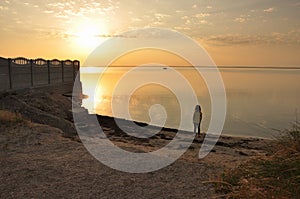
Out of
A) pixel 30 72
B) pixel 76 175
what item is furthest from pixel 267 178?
pixel 30 72

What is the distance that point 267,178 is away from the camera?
474cm

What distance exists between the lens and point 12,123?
1052 cm

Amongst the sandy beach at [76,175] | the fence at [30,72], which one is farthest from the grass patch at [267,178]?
the fence at [30,72]

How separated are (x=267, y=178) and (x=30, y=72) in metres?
19.9

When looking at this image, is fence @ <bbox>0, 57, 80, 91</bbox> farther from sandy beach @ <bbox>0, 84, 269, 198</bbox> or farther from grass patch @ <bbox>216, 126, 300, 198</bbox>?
grass patch @ <bbox>216, 126, 300, 198</bbox>

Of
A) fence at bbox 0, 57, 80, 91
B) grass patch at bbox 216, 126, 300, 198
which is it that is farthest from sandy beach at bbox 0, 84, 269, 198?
fence at bbox 0, 57, 80, 91

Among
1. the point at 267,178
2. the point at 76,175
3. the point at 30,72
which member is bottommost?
the point at 76,175

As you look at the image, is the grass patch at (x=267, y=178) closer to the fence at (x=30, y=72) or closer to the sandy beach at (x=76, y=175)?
the sandy beach at (x=76, y=175)

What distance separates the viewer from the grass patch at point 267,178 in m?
4.32

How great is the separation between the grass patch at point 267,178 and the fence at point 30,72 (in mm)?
16529

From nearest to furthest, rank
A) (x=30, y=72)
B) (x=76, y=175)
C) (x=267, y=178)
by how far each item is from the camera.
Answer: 1. (x=267, y=178)
2. (x=76, y=175)
3. (x=30, y=72)

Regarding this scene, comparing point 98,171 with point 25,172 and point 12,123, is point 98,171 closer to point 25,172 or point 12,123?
point 25,172

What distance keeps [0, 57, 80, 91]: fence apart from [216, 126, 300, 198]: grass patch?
16.5m

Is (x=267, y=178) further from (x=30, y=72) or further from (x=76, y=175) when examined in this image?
(x=30, y=72)
